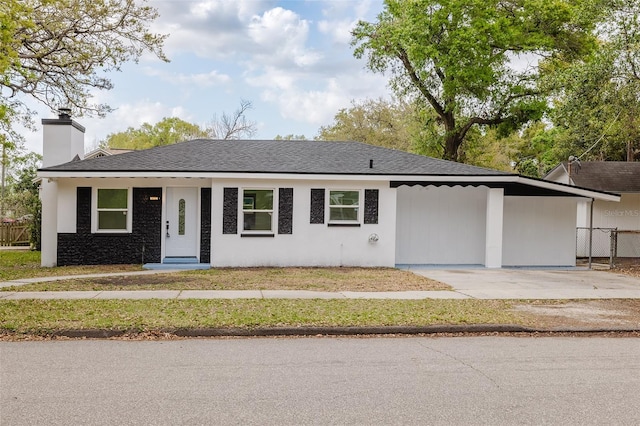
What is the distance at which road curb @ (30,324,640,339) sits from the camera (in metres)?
7.66

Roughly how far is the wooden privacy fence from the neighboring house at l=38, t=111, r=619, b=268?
44.9 ft

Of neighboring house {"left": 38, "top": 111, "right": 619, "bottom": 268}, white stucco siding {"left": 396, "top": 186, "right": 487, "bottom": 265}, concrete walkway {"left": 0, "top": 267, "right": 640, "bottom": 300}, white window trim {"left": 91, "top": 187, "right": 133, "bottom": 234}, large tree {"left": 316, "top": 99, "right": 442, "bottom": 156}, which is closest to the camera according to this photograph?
concrete walkway {"left": 0, "top": 267, "right": 640, "bottom": 300}

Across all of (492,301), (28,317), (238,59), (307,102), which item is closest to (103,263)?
(28,317)

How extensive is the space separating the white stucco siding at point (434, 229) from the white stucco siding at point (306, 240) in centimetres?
107

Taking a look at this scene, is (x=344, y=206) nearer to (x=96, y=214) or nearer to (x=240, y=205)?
(x=240, y=205)

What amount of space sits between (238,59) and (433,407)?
114 ft

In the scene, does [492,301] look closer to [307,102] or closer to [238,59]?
[238,59]

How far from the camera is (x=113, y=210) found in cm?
1678

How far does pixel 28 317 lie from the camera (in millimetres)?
8375

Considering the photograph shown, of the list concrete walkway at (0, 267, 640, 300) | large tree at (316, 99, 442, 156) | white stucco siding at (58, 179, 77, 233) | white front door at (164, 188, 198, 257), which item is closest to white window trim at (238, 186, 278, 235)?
white front door at (164, 188, 198, 257)

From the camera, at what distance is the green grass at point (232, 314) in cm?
799

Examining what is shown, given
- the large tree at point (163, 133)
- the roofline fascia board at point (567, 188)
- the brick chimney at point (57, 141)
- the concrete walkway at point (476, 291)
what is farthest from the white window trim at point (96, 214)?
the large tree at point (163, 133)

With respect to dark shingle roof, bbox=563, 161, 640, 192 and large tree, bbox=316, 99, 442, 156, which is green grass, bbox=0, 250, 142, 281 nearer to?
dark shingle roof, bbox=563, 161, 640, 192

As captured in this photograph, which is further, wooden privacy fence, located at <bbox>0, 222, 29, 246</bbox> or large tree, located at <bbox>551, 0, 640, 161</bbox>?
wooden privacy fence, located at <bbox>0, 222, 29, 246</bbox>
